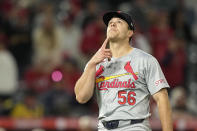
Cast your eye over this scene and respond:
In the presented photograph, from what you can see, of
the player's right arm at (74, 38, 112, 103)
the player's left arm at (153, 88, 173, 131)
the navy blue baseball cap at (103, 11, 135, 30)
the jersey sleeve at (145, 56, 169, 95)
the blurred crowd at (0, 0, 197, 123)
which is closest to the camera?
the player's left arm at (153, 88, 173, 131)

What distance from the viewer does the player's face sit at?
15.8 feet

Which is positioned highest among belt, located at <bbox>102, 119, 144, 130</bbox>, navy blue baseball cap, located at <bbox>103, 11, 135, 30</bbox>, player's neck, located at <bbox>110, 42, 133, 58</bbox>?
navy blue baseball cap, located at <bbox>103, 11, 135, 30</bbox>

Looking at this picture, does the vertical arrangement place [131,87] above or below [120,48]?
below

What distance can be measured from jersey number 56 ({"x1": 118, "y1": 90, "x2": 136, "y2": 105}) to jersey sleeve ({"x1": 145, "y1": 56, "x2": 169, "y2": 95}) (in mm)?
160

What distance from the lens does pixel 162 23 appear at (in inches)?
436

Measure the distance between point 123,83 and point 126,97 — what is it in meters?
0.13

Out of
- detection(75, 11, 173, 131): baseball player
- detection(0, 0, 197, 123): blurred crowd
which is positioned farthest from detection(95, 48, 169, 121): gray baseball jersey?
detection(0, 0, 197, 123): blurred crowd

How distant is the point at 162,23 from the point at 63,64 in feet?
7.39

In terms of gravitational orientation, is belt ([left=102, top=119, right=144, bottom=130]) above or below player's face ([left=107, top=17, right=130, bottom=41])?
below

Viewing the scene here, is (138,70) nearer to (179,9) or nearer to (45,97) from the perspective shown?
(45,97)

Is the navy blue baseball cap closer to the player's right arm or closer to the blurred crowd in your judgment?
the player's right arm

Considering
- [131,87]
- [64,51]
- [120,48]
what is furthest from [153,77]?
[64,51]

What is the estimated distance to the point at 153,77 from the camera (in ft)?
15.3

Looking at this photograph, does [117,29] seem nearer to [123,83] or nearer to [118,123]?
[123,83]
